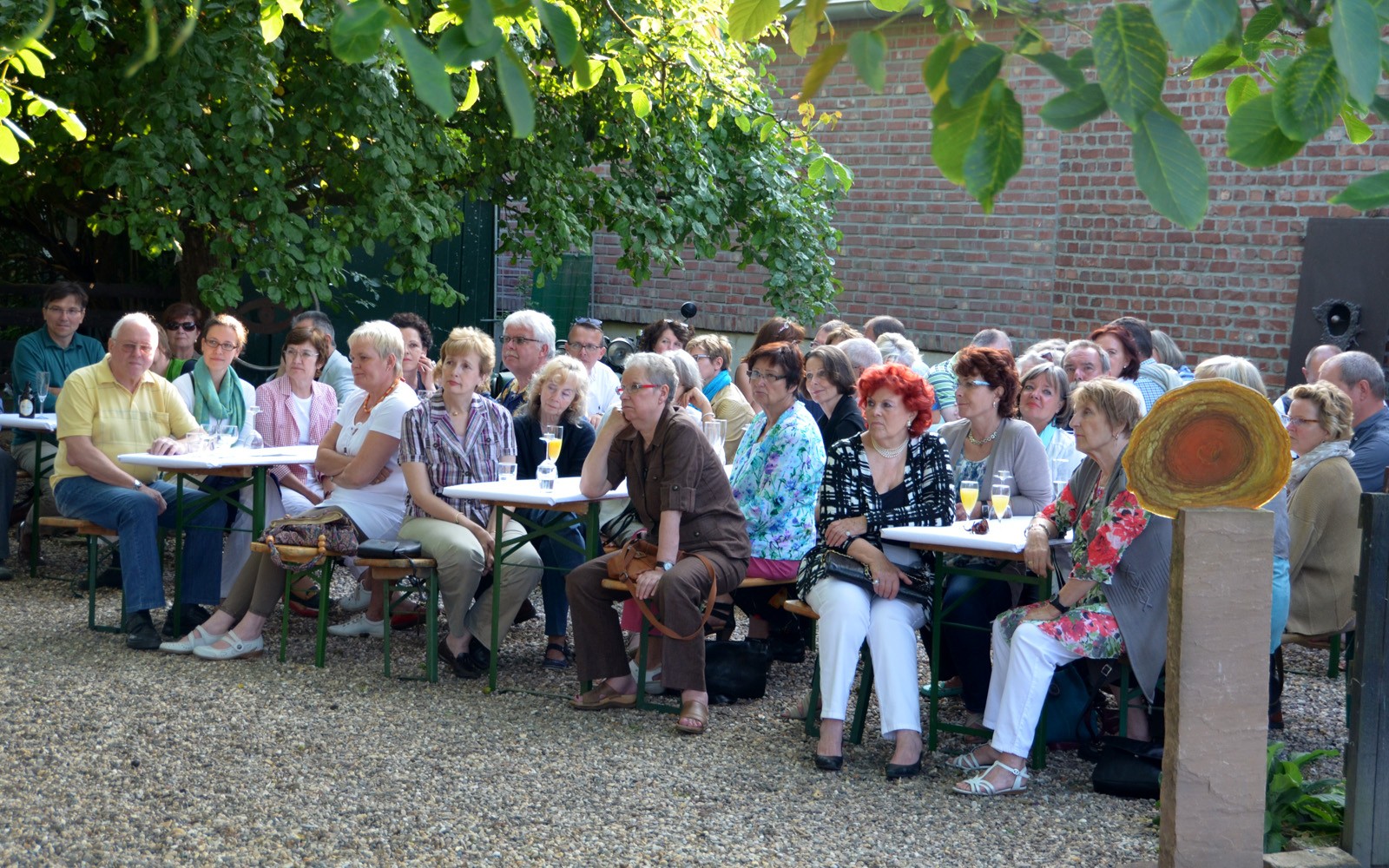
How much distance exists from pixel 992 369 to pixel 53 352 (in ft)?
19.4

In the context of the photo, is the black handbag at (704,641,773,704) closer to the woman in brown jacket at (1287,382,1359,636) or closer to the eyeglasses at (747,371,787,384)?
the eyeglasses at (747,371,787,384)

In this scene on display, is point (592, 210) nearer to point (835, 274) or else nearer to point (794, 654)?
point (835, 274)

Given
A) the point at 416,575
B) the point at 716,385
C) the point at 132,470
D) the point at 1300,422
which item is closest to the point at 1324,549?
the point at 1300,422

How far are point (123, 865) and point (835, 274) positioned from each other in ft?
30.3

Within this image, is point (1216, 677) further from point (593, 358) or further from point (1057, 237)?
point (1057, 237)

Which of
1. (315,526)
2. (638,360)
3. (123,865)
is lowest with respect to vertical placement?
(123,865)

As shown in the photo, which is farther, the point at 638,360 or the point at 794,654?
the point at 794,654

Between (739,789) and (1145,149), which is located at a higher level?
(1145,149)

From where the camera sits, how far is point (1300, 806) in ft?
14.3

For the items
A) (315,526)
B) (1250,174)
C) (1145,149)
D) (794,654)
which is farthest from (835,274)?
(1145,149)

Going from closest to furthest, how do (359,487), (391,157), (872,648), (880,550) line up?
1. (872,648)
2. (880,550)
3. (359,487)
4. (391,157)

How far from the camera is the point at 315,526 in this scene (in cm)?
613

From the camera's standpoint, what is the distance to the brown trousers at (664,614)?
555 cm

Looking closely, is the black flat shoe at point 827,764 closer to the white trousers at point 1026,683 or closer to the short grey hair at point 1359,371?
the white trousers at point 1026,683
